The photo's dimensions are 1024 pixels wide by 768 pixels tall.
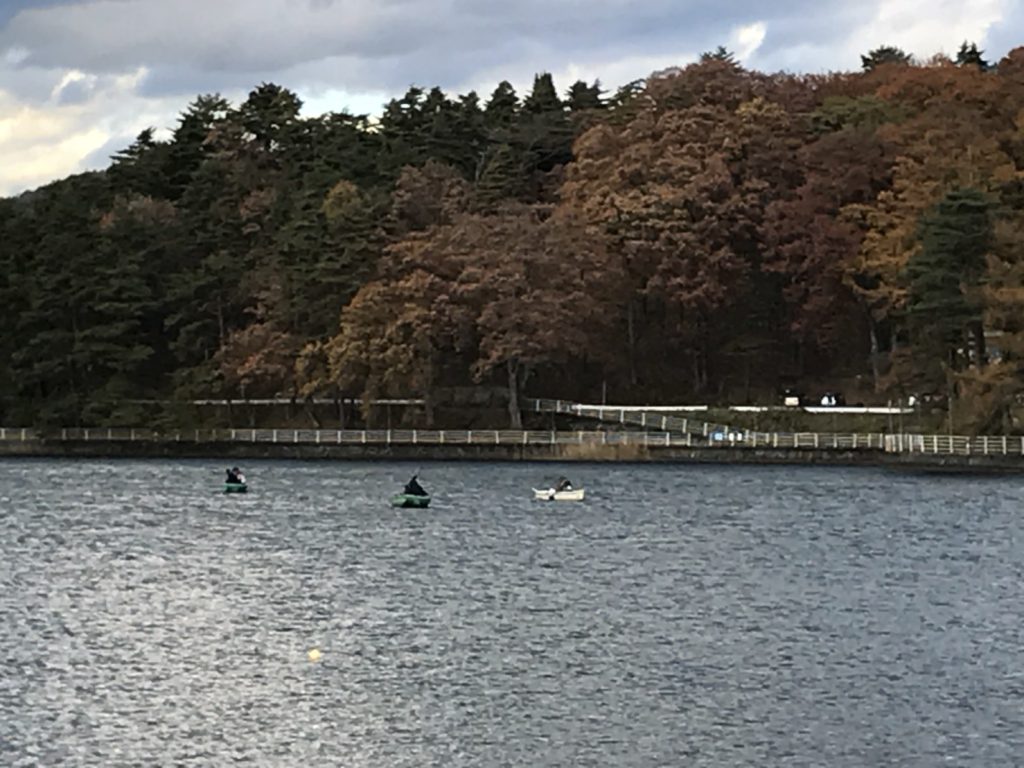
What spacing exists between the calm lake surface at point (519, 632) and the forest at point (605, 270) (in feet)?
61.8

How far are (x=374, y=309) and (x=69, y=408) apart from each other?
54.0ft

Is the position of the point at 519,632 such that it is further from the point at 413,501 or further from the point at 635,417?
the point at 635,417

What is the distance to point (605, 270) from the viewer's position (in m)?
88.1

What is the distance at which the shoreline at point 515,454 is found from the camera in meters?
77.3

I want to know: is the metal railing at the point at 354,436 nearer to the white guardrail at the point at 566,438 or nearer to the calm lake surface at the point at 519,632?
the white guardrail at the point at 566,438

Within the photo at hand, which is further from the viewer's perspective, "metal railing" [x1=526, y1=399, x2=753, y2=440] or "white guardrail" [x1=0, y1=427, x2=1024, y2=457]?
"metal railing" [x1=526, y1=399, x2=753, y2=440]

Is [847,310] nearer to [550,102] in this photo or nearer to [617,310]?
[617,310]

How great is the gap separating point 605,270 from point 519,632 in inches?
2030

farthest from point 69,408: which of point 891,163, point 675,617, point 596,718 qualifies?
point 596,718

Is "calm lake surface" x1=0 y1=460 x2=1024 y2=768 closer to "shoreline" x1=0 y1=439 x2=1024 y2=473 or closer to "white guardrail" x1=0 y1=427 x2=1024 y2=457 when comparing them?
"white guardrail" x1=0 y1=427 x2=1024 y2=457

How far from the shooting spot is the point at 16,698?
31.1 m

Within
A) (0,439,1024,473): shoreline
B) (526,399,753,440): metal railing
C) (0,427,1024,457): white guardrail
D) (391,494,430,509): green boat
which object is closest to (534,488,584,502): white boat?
(391,494,430,509): green boat

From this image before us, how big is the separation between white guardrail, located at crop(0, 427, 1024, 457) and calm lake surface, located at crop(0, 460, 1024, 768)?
8.32 m

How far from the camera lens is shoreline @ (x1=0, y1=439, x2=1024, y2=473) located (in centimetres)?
7728
